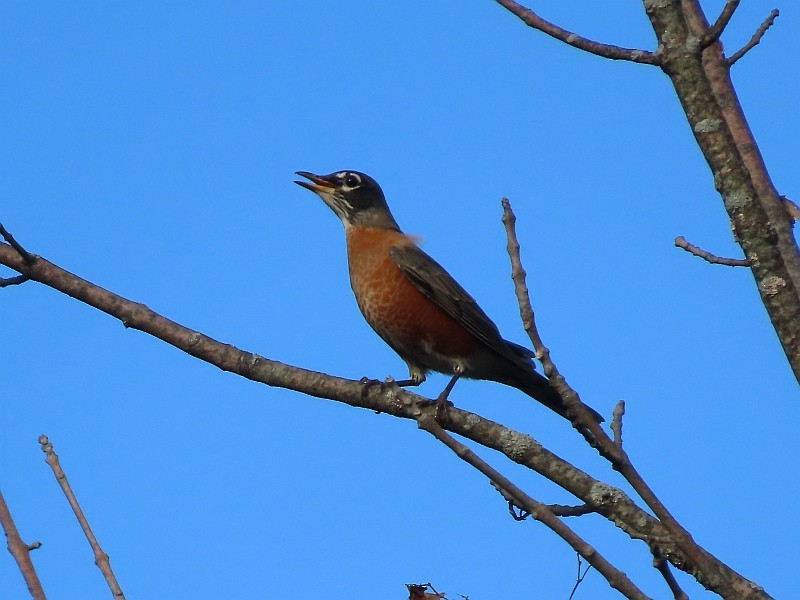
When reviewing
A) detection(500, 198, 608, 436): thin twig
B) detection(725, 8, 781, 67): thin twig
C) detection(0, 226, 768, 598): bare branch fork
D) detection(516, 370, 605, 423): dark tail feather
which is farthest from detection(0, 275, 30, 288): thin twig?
detection(516, 370, 605, 423): dark tail feather

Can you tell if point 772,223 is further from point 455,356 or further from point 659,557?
point 455,356

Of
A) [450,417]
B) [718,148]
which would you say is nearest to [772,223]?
[718,148]

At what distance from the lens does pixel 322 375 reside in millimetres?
4266

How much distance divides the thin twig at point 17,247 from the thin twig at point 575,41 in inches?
76.4

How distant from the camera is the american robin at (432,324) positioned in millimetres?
6598

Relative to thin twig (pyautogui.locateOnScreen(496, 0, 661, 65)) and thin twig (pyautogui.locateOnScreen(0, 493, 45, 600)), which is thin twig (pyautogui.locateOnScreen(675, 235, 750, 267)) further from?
thin twig (pyautogui.locateOnScreen(0, 493, 45, 600))

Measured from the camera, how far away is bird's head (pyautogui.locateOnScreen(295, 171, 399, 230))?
A: 772 cm

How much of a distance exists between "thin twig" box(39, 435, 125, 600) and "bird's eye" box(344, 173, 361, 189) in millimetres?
5217

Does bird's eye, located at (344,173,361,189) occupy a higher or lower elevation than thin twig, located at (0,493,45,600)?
higher

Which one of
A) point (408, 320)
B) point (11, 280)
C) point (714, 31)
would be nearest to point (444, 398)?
point (408, 320)

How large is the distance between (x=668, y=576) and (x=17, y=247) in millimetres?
2581

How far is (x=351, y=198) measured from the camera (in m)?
7.79

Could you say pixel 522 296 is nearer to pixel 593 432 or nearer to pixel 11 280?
pixel 593 432

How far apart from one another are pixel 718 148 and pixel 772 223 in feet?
0.70
